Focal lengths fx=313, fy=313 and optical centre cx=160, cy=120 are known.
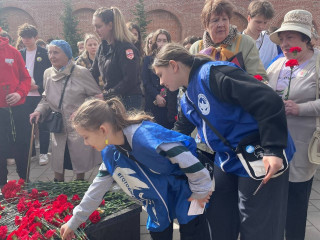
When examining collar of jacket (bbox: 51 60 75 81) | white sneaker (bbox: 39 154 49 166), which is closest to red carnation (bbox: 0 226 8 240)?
collar of jacket (bbox: 51 60 75 81)

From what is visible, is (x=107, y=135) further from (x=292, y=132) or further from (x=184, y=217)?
(x=292, y=132)

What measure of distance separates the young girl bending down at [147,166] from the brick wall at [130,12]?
1575 cm

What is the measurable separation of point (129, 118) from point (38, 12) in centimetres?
1726

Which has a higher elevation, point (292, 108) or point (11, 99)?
point (292, 108)

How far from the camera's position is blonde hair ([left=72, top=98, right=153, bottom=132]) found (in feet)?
5.86

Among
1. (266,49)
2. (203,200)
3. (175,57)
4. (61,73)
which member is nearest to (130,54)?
(61,73)

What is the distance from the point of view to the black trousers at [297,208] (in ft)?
7.72

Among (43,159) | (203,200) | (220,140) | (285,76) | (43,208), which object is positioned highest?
(285,76)

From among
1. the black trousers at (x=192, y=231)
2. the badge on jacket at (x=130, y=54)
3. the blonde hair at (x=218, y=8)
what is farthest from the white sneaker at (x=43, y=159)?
the blonde hair at (x=218, y=8)

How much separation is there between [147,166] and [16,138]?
2579 millimetres

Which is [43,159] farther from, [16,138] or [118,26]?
[118,26]

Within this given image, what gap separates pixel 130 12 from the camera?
16.9 meters

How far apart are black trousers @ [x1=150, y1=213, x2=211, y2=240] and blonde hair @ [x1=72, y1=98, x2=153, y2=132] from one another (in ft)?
2.46

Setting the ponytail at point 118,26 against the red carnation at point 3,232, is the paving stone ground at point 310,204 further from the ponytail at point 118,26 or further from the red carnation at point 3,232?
the ponytail at point 118,26
